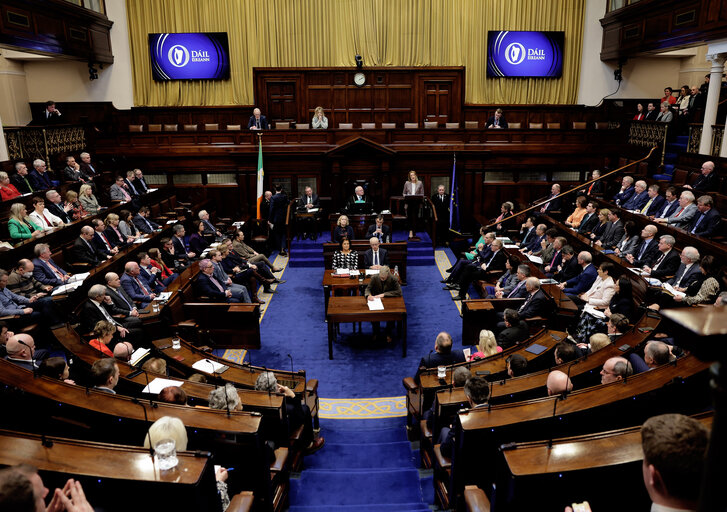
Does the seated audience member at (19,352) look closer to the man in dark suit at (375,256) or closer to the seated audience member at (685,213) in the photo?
the man in dark suit at (375,256)

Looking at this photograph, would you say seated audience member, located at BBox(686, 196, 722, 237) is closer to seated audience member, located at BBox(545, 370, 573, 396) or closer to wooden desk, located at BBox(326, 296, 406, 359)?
wooden desk, located at BBox(326, 296, 406, 359)

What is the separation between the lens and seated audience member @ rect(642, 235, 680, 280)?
24.1 feet

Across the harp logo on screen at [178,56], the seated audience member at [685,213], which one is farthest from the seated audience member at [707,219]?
the harp logo on screen at [178,56]

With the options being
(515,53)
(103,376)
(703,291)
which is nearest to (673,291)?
(703,291)

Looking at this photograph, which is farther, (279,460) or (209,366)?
(209,366)

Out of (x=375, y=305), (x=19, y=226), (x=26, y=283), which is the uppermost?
(x=19, y=226)

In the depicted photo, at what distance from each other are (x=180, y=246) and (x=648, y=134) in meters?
11.1

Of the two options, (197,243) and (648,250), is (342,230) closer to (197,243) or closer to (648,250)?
(197,243)

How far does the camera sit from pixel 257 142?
1376 centimetres

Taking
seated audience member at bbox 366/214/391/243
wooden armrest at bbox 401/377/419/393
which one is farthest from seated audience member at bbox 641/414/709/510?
seated audience member at bbox 366/214/391/243

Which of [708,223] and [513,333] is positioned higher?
[708,223]

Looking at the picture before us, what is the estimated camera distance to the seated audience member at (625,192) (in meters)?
10.7

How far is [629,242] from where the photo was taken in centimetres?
850

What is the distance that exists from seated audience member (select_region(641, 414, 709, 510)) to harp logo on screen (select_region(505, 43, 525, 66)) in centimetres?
1562
